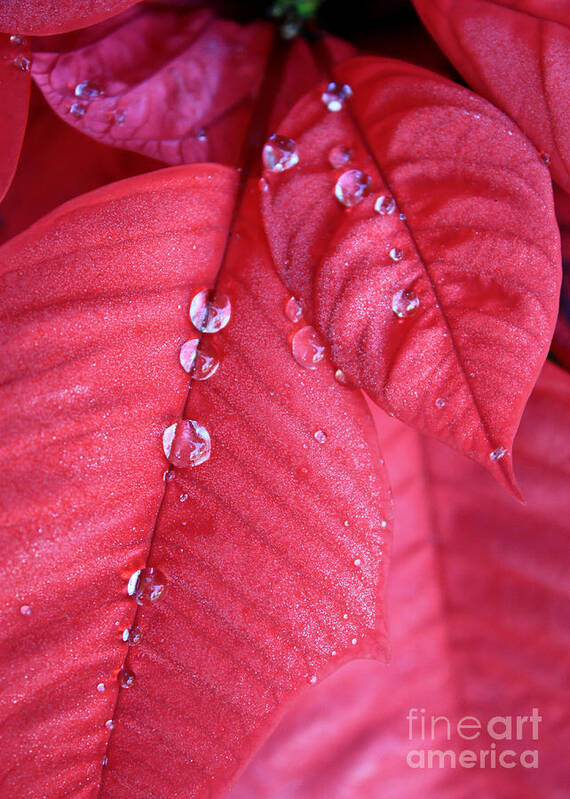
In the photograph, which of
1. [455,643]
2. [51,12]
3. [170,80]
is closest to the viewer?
[51,12]

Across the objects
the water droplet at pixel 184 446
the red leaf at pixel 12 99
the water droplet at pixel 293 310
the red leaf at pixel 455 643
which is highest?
the red leaf at pixel 12 99

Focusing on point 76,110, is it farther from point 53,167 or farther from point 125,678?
point 125,678

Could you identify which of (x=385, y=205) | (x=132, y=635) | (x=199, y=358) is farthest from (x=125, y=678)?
(x=385, y=205)

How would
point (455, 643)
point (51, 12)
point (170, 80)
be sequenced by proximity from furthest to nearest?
point (455, 643) → point (170, 80) → point (51, 12)

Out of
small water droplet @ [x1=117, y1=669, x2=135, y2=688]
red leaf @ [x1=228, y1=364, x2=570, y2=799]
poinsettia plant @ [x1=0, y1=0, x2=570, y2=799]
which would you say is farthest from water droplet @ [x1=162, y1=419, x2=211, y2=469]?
red leaf @ [x1=228, y1=364, x2=570, y2=799]

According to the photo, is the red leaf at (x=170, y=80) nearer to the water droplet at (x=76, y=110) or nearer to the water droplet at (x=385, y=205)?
the water droplet at (x=76, y=110)

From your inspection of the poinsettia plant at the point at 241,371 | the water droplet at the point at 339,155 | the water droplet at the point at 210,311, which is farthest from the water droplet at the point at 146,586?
the water droplet at the point at 339,155
